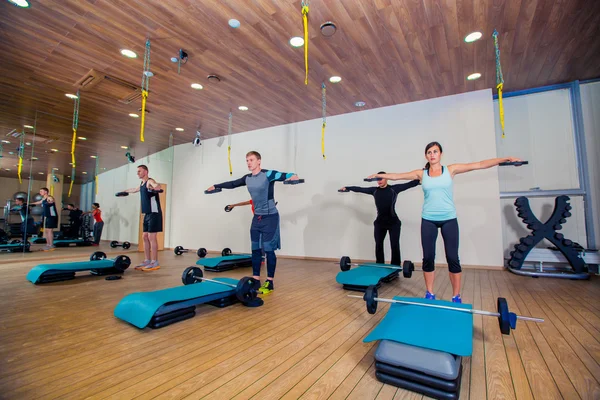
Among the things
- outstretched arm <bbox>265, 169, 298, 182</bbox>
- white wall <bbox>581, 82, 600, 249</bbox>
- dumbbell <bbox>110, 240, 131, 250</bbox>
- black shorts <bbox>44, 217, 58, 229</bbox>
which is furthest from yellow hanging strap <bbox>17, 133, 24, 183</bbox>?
white wall <bbox>581, 82, 600, 249</bbox>

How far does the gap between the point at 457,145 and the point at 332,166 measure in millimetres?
2420

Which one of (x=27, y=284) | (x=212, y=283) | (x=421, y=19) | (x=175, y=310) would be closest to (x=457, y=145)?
(x=421, y=19)

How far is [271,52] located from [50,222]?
6.81 metres

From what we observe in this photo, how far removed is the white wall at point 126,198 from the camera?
24.1 feet

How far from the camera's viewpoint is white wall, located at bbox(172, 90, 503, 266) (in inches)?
195

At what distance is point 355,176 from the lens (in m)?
5.96

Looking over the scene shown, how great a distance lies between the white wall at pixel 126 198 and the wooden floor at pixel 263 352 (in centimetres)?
477

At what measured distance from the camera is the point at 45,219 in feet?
21.9

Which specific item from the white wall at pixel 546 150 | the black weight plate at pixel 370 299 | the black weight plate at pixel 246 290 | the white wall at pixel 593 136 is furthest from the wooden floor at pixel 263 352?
the white wall at pixel 593 136

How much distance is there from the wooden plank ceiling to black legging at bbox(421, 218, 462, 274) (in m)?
2.37

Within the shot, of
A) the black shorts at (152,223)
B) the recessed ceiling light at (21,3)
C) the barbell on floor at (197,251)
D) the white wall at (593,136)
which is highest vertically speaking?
the recessed ceiling light at (21,3)

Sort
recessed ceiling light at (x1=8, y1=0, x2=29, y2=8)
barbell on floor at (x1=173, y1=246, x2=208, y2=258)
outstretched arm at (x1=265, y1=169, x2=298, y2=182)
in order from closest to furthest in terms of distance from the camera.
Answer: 1. recessed ceiling light at (x1=8, y1=0, x2=29, y2=8)
2. outstretched arm at (x1=265, y1=169, x2=298, y2=182)
3. barbell on floor at (x1=173, y1=246, x2=208, y2=258)

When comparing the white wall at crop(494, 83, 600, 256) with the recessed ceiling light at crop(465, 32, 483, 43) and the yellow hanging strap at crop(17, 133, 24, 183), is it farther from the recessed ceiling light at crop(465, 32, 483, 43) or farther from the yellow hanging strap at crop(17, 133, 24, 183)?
the yellow hanging strap at crop(17, 133, 24, 183)

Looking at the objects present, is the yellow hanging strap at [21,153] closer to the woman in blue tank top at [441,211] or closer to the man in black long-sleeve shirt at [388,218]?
the man in black long-sleeve shirt at [388,218]
